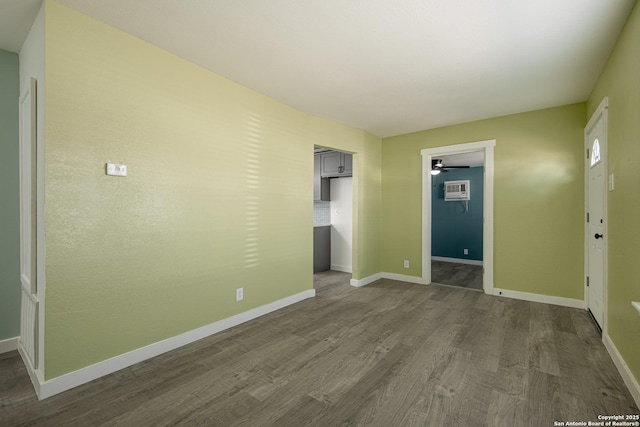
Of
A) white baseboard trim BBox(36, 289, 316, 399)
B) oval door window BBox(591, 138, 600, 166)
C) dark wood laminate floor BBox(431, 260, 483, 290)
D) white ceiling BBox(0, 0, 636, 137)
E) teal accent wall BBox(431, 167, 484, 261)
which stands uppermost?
white ceiling BBox(0, 0, 636, 137)

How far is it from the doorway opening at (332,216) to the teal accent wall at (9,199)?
3897mm

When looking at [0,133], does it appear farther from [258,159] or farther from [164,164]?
[258,159]

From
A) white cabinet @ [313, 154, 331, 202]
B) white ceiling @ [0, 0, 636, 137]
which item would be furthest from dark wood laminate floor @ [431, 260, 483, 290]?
white ceiling @ [0, 0, 636, 137]

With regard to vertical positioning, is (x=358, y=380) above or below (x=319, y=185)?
below

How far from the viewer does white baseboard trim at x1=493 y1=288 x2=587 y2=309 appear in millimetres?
3454

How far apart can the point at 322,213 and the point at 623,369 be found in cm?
446

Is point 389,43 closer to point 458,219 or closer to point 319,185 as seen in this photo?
point 319,185

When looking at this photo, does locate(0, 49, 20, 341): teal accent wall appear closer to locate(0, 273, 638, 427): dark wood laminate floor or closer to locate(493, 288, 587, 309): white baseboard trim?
locate(0, 273, 638, 427): dark wood laminate floor

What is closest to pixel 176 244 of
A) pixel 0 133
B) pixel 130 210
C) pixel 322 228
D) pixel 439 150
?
pixel 130 210

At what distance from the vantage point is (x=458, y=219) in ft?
22.3

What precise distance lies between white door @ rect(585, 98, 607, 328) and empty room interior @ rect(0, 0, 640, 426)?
48 mm

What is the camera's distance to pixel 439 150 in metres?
4.41

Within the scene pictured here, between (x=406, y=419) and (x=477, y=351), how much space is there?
114 cm

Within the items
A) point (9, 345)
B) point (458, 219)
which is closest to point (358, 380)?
point (9, 345)
